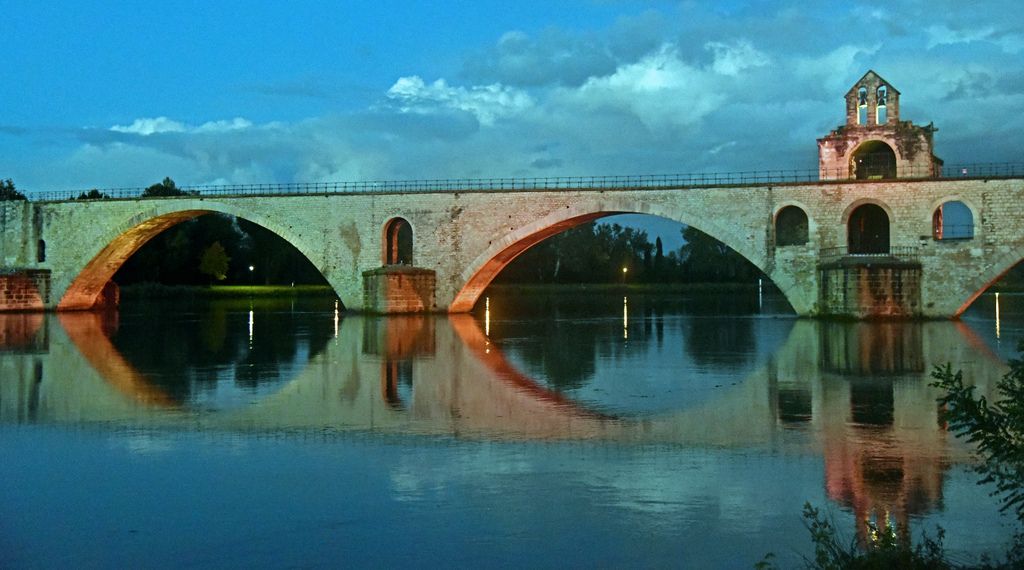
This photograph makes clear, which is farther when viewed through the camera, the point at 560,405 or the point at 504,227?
the point at 504,227

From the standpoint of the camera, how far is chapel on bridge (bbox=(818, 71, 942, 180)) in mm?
39562

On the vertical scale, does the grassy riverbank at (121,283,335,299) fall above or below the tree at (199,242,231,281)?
below

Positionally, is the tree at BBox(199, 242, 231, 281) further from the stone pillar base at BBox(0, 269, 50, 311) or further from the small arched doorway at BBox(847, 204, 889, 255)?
the small arched doorway at BBox(847, 204, 889, 255)

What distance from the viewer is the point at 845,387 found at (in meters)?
15.9

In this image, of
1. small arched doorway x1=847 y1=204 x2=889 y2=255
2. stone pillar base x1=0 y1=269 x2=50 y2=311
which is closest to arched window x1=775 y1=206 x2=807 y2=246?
small arched doorway x1=847 y1=204 x2=889 y2=255

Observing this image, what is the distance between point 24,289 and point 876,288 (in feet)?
127

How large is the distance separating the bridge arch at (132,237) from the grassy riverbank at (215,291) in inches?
518

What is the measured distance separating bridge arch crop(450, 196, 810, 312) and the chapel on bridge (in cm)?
455

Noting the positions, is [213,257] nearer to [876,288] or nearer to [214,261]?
[214,261]

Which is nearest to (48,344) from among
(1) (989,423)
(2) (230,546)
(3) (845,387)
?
(3) (845,387)

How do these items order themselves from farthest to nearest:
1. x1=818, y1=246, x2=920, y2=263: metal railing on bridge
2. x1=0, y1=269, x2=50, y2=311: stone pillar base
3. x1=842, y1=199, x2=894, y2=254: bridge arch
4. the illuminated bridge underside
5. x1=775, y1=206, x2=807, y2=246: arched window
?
x1=0, y1=269, x2=50, y2=311: stone pillar base < x1=842, y1=199, x2=894, y2=254: bridge arch < x1=775, y1=206, x2=807, y2=246: arched window < x1=818, y1=246, x2=920, y2=263: metal railing on bridge < the illuminated bridge underside

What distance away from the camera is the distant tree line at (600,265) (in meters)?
89.4

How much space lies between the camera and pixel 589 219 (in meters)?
43.0

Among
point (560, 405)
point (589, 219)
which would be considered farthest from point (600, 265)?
point (560, 405)
